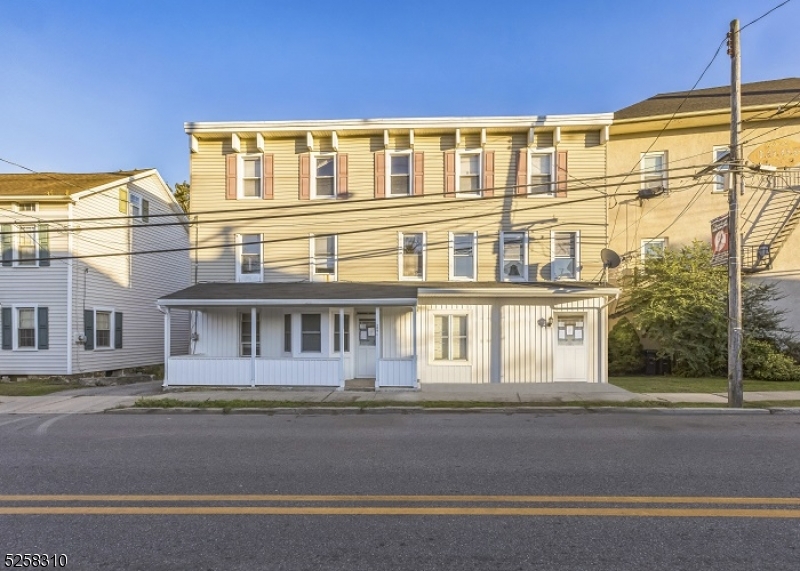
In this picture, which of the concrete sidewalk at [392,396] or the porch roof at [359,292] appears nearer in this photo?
the concrete sidewalk at [392,396]

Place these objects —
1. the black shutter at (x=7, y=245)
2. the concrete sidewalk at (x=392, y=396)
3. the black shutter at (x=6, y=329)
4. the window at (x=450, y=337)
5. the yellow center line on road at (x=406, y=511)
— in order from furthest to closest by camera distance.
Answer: the black shutter at (x=6, y=329) < the black shutter at (x=7, y=245) < the window at (x=450, y=337) < the concrete sidewalk at (x=392, y=396) < the yellow center line on road at (x=406, y=511)

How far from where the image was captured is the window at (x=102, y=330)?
19625mm

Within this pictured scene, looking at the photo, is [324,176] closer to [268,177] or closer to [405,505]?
[268,177]

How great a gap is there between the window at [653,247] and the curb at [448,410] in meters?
8.13

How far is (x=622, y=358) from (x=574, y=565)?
50.5ft

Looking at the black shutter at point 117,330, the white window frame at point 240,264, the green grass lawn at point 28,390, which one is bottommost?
the green grass lawn at point 28,390

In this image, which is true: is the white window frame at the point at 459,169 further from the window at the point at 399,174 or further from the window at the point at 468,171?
the window at the point at 399,174

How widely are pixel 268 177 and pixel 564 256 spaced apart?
10154 millimetres

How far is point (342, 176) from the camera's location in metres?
16.6

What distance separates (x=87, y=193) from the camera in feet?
61.3

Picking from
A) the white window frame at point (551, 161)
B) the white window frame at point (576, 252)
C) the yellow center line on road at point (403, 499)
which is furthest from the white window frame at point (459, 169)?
the yellow center line on road at point (403, 499)

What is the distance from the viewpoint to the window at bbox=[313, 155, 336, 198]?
16719 millimetres

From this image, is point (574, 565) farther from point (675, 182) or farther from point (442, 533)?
point (675, 182)

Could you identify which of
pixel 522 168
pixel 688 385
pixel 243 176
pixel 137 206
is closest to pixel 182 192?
pixel 137 206
